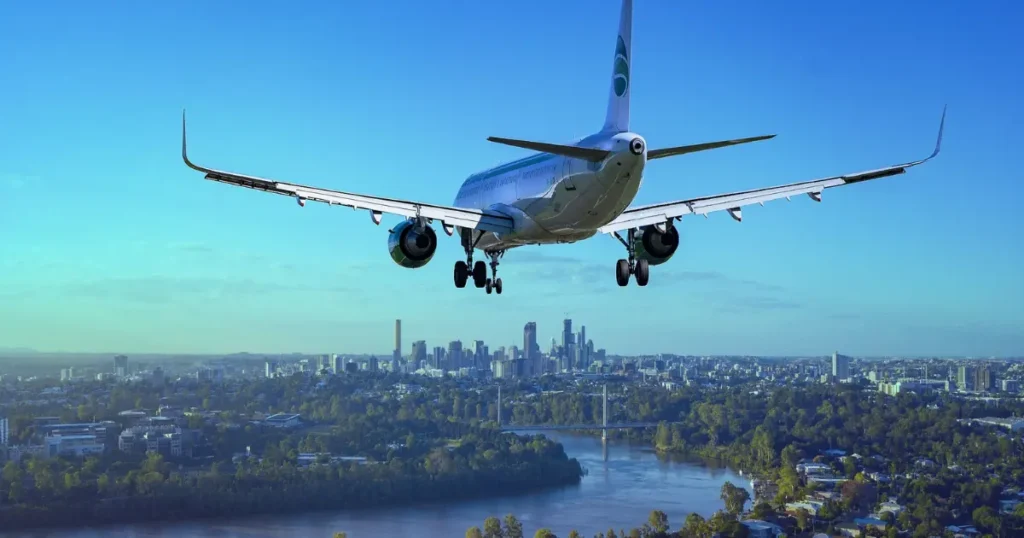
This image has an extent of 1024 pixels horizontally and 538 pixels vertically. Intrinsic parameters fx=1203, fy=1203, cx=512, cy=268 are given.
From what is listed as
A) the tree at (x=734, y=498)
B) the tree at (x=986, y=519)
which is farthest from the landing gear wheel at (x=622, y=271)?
the tree at (x=986, y=519)

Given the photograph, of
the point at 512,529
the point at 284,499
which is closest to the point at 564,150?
the point at 512,529

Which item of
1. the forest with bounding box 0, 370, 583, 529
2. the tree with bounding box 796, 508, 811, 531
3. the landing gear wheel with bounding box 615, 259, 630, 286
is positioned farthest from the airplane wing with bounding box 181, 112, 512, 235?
the forest with bounding box 0, 370, 583, 529

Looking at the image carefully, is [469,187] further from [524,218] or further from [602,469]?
[602,469]

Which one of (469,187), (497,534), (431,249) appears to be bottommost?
(497,534)

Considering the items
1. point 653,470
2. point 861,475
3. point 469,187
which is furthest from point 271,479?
point 469,187

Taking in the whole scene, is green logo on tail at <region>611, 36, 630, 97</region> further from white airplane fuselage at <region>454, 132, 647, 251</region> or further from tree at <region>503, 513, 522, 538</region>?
tree at <region>503, 513, 522, 538</region>

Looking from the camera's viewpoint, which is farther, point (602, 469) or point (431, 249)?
point (602, 469)

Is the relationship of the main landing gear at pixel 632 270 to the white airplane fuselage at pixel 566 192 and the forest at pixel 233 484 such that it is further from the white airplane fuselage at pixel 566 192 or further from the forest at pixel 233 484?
the forest at pixel 233 484

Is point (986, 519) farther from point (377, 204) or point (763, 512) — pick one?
point (377, 204)
